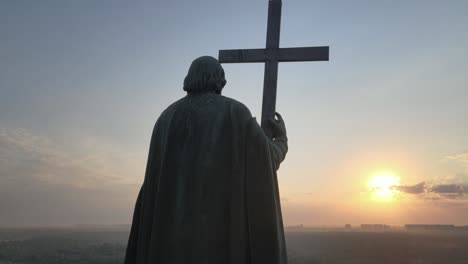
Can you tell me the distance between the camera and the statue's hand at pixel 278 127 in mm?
4613

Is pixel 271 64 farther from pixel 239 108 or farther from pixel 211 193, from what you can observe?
pixel 211 193

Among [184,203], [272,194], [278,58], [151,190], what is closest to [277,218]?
[272,194]

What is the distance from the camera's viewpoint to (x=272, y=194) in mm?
3547

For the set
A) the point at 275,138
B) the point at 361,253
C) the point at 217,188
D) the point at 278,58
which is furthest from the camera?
the point at 361,253

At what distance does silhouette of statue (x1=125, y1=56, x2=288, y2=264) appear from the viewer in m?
3.42

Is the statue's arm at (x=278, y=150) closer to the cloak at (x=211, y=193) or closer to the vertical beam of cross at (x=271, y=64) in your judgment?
the cloak at (x=211, y=193)

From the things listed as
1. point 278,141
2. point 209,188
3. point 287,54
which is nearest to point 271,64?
point 287,54

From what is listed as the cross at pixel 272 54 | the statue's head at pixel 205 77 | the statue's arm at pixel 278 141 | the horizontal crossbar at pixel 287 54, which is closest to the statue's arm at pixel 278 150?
the statue's arm at pixel 278 141

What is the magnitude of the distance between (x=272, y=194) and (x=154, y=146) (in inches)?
50.3

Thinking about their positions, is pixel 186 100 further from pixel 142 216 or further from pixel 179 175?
pixel 142 216

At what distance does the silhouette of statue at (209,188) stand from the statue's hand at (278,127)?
65cm

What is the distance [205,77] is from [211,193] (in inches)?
45.1

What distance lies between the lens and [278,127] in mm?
4656

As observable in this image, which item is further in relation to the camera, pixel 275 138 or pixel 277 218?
pixel 275 138
